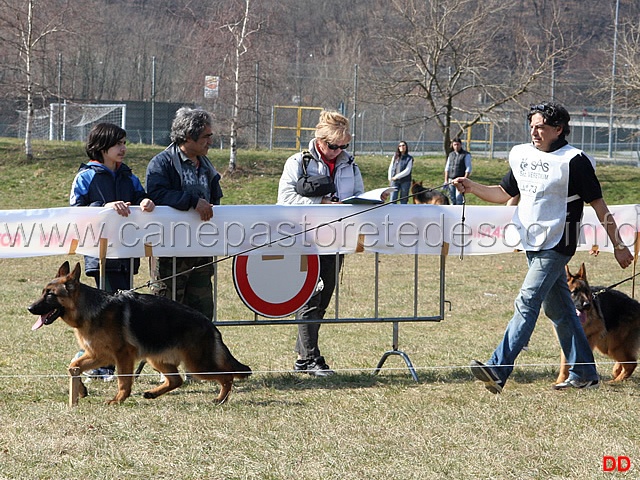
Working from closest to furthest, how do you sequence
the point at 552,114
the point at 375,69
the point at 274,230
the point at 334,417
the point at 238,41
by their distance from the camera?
the point at 334,417 < the point at 552,114 < the point at 274,230 < the point at 238,41 < the point at 375,69

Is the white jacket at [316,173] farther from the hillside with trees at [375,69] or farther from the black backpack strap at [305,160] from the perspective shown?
the hillside with trees at [375,69]

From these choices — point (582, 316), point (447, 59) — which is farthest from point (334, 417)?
point (447, 59)

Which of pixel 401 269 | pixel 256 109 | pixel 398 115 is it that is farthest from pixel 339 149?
pixel 398 115

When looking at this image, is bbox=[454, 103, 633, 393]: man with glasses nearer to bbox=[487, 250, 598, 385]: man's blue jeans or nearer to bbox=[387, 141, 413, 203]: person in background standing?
bbox=[487, 250, 598, 385]: man's blue jeans

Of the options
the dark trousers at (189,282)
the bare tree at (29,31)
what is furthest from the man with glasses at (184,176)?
the bare tree at (29,31)

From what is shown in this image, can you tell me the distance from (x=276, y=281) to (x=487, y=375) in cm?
174

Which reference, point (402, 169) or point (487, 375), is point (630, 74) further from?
point (487, 375)

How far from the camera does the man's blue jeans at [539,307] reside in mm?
5637

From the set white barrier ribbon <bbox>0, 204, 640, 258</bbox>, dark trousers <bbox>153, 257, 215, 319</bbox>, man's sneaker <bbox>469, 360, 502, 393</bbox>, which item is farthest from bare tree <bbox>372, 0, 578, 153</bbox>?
man's sneaker <bbox>469, 360, 502, 393</bbox>

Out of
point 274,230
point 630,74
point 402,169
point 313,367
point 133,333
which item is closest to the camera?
point 133,333

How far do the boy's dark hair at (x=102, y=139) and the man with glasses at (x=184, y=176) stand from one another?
300 mm

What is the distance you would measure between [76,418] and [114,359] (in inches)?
22.3

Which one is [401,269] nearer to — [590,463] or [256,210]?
[256,210]

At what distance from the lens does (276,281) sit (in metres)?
6.46
